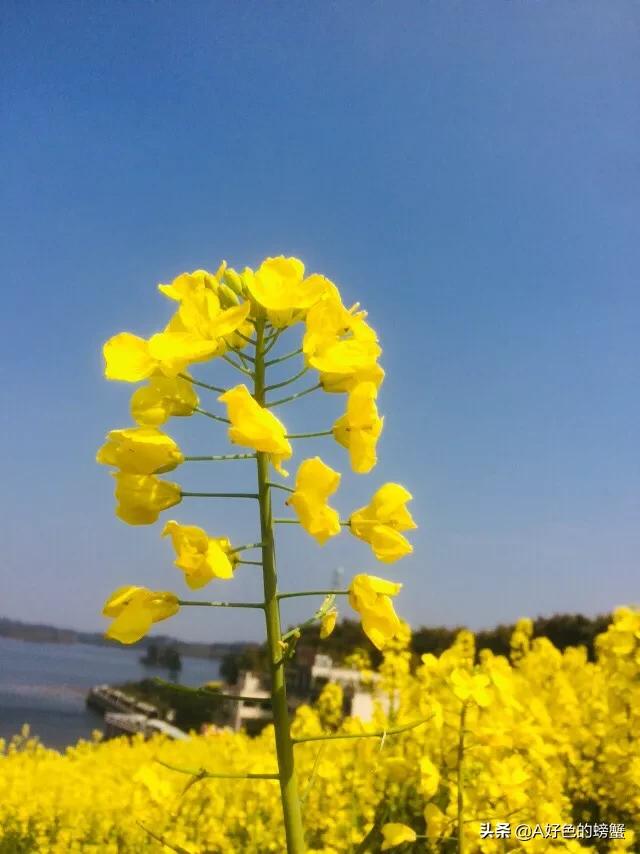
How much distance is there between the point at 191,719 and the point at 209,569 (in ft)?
45.0

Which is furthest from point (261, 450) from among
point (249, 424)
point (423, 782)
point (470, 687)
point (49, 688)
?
point (49, 688)

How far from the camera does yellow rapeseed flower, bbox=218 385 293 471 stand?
1.22m

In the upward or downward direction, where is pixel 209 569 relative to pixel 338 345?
downward

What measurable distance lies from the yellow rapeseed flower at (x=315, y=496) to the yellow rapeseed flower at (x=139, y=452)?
0.22 meters

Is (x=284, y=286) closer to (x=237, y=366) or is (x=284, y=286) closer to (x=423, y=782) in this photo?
(x=237, y=366)

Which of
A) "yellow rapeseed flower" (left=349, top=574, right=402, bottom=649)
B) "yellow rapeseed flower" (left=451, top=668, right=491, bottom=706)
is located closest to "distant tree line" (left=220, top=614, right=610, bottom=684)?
"yellow rapeseed flower" (left=451, top=668, right=491, bottom=706)

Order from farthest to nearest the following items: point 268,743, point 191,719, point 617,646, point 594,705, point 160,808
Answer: point 191,719
point 268,743
point 594,705
point 160,808
point 617,646

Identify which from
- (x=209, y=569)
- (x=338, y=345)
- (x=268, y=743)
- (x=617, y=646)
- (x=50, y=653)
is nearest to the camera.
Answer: (x=209, y=569)

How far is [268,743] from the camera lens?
23.1 ft

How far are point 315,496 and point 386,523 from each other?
0.20m

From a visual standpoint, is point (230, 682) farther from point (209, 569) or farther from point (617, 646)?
point (209, 569)

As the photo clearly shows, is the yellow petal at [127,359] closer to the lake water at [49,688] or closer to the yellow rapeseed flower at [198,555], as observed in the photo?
the yellow rapeseed flower at [198,555]

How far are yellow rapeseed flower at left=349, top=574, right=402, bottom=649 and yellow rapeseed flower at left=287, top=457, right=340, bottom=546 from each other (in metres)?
0.16

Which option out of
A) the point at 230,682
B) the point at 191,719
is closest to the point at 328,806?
the point at 191,719
